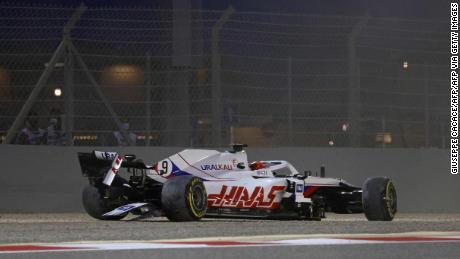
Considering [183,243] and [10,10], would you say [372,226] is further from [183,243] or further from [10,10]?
[10,10]

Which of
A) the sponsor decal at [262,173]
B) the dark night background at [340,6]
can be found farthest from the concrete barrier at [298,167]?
→ the dark night background at [340,6]

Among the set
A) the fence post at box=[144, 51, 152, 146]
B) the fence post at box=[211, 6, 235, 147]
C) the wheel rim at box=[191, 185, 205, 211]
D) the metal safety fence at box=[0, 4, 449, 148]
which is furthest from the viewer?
the fence post at box=[211, 6, 235, 147]

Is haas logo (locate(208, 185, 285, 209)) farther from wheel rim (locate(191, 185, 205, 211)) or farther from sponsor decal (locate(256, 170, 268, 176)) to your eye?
wheel rim (locate(191, 185, 205, 211))

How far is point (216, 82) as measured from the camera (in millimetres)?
13445

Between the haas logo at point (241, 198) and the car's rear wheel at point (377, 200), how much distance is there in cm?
120

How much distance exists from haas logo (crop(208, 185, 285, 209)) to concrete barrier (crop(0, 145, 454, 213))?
10.3 feet

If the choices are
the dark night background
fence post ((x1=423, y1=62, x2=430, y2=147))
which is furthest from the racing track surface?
the dark night background

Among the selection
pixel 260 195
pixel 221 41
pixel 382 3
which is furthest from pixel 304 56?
pixel 382 3

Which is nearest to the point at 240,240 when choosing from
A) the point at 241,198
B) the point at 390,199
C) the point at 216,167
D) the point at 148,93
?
the point at 241,198

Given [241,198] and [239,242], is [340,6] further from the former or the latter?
[239,242]

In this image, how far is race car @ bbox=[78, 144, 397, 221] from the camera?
9.99 m

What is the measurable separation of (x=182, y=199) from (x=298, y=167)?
4.73m

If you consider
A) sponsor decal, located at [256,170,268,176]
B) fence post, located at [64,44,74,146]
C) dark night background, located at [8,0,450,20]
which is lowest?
sponsor decal, located at [256,170,268,176]

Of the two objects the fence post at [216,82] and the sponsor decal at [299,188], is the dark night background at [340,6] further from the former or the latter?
the sponsor decal at [299,188]
